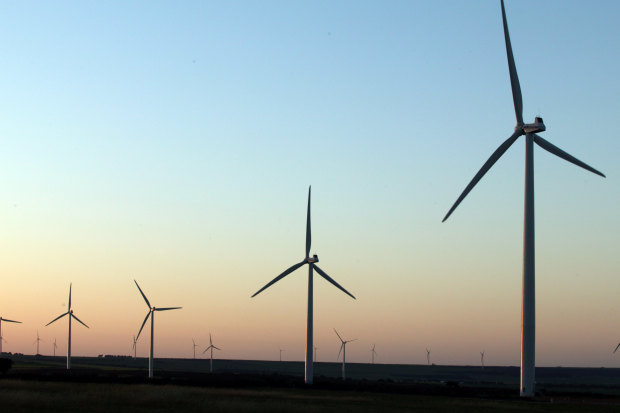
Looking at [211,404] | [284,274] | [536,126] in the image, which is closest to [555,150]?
[536,126]

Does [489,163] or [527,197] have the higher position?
[489,163]

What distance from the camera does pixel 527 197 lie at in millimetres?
73312

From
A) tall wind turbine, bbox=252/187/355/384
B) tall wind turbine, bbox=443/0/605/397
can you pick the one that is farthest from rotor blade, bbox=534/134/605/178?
tall wind turbine, bbox=252/187/355/384

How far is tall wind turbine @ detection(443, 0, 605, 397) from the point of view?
70.6 meters

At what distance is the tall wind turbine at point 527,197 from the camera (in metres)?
70.6

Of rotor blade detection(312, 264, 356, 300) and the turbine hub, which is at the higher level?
the turbine hub

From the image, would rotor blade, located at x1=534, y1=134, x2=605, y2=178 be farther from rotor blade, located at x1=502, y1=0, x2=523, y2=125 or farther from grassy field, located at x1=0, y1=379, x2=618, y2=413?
grassy field, located at x1=0, y1=379, x2=618, y2=413

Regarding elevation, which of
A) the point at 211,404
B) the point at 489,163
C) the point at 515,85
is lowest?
the point at 211,404

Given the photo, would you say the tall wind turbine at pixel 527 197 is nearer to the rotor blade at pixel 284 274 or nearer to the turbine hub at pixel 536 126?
the turbine hub at pixel 536 126

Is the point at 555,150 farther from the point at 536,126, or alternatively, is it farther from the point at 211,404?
the point at 211,404

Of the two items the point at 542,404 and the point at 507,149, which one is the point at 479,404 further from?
the point at 507,149

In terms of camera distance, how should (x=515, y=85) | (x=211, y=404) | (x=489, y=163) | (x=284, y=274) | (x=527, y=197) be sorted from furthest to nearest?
(x=284, y=274), (x=515, y=85), (x=489, y=163), (x=527, y=197), (x=211, y=404)

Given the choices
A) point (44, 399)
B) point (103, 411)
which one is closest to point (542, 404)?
point (103, 411)

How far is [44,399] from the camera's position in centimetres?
6675
